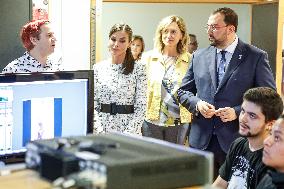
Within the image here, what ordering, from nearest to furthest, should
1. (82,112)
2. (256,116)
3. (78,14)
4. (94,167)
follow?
(94,167), (82,112), (256,116), (78,14)

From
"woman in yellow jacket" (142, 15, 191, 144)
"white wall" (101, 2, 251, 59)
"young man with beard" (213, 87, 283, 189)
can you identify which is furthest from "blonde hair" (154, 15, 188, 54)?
"white wall" (101, 2, 251, 59)

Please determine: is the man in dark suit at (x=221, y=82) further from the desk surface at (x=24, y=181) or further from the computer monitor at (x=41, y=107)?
the desk surface at (x=24, y=181)

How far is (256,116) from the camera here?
2432mm

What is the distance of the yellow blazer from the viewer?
3.61 m

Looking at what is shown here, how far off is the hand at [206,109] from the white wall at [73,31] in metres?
1.40

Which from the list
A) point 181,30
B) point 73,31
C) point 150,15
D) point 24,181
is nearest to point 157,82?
point 181,30

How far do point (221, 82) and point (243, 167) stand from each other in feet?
2.76

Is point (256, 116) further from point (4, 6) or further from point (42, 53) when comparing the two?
point (4, 6)

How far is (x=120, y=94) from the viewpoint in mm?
3240

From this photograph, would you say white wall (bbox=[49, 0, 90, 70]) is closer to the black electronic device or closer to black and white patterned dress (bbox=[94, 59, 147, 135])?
black and white patterned dress (bbox=[94, 59, 147, 135])

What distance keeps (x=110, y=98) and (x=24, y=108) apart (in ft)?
4.62

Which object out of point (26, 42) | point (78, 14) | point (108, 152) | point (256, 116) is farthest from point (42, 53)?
point (108, 152)

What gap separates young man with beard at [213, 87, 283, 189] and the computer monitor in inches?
31.4

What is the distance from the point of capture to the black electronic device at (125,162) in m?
0.92
